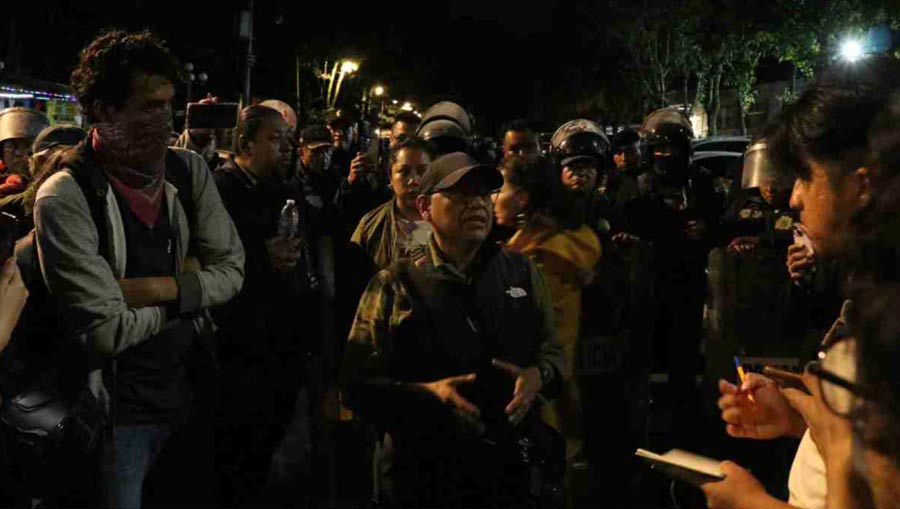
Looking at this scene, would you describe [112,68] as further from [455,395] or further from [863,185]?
[863,185]

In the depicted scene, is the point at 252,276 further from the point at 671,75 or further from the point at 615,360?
the point at 671,75

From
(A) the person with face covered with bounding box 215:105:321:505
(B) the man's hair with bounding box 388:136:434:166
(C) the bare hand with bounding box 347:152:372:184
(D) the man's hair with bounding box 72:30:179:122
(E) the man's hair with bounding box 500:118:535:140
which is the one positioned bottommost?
(A) the person with face covered with bounding box 215:105:321:505

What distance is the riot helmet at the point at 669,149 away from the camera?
764 cm

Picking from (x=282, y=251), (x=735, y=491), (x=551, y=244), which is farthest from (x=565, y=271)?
(x=735, y=491)

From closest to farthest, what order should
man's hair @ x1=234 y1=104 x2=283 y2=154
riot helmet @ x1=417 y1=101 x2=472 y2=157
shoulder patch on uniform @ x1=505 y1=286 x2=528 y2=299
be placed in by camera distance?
shoulder patch on uniform @ x1=505 y1=286 x2=528 y2=299 → man's hair @ x1=234 y1=104 x2=283 y2=154 → riot helmet @ x1=417 y1=101 x2=472 y2=157

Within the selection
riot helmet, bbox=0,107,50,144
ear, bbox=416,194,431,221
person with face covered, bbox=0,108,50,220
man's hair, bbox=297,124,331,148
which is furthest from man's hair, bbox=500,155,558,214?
riot helmet, bbox=0,107,50,144

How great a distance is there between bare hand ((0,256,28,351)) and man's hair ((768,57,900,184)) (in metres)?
2.51

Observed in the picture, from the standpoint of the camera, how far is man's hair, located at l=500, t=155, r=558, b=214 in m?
5.00

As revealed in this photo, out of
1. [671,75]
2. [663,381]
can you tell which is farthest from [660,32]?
[663,381]

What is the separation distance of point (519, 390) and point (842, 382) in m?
1.94

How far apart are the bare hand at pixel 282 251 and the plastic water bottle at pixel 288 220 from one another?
0.19 feet

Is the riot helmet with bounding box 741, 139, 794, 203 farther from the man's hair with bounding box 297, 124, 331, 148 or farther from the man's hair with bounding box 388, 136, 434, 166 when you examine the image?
the man's hair with bounding box 297, 124, 331, 148

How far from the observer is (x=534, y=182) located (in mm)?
5020

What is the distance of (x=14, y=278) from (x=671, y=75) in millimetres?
59373
